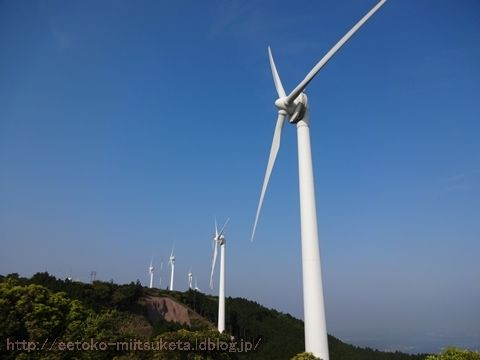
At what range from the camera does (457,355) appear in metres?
28.4

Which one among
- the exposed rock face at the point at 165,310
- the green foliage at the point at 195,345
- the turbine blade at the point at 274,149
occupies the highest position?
the turbine blade at the point at 274,149

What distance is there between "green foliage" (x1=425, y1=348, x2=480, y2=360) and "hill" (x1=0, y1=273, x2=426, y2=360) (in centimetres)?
2361

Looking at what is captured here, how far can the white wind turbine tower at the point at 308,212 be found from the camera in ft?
77.3

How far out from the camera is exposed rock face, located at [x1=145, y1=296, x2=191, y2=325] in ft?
309

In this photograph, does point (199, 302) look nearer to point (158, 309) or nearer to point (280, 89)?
point (158, 309)

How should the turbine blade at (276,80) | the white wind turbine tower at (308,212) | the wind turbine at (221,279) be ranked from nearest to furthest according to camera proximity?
the white wind turbine tower at (308,212) → the turbine blade at (276,80) → the wind turbine at (221,279)

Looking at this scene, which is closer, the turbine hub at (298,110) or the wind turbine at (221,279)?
the turbine hub at (298,110)

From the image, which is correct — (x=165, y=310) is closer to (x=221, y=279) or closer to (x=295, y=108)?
(x=221, y=279)

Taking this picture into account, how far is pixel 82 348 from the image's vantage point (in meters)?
43.4

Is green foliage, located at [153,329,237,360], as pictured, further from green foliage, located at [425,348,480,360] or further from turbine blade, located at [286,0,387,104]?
turbine blade, located at [286,0,387,104]

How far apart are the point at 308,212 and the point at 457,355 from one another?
601 inches

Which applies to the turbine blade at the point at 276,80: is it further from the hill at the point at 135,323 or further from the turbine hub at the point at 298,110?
the hill at the point at 135,323

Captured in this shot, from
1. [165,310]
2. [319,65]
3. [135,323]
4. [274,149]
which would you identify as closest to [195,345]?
[274,149]

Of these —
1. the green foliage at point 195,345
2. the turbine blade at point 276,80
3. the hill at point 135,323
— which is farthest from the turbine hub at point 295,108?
the hill at point 135,323
